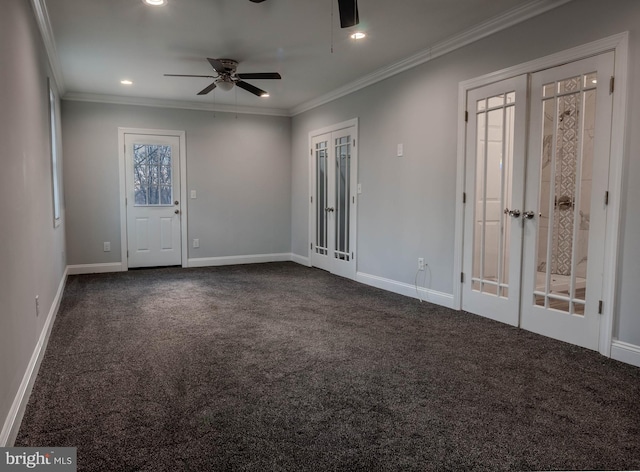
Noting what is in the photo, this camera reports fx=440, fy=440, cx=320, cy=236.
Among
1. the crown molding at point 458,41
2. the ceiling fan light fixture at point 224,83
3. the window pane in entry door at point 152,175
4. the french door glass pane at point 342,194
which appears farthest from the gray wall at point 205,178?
the ceiling fan light fixture at point 224,83

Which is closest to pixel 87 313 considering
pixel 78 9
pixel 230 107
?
pixel 78 9

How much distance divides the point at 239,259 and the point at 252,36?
12.8 ft

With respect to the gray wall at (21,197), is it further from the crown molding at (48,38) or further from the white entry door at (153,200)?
the white entry door at (153,200)

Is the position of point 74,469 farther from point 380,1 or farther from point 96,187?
point 96,187

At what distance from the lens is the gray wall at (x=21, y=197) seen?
1978 mm

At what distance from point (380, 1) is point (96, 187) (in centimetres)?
477

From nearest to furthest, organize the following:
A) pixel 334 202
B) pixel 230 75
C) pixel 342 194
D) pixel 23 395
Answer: pixel 23 395, pixel 230 75, pixel 342 194, pixel 334 202

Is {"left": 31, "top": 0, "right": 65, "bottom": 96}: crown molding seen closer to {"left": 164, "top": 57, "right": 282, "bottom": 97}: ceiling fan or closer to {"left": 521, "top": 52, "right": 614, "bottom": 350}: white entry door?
{"left": 164, "top": 57, "right": 282, "bottom": 97}: ceiling fan

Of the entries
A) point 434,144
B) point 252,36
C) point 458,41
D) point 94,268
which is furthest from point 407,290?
point 94,268

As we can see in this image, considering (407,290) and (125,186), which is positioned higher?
(125,186)

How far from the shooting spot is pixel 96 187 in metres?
6.21

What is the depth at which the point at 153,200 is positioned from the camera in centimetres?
656

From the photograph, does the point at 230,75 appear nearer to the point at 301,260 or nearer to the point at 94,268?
the point at 301,260

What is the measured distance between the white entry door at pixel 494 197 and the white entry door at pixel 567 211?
0.10m
